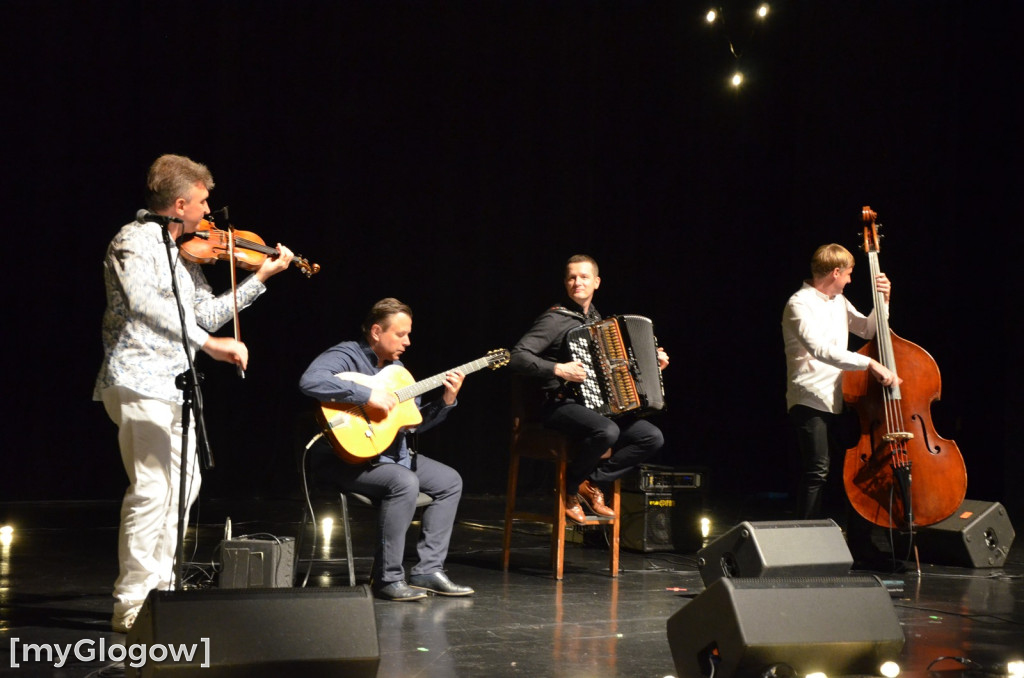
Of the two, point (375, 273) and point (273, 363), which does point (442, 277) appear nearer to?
point (375, 273)

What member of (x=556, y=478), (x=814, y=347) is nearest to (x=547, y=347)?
(x=556, y=478)

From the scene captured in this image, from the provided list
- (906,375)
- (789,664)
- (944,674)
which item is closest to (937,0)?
(906,375)

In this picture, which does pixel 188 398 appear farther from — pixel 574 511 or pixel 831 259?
pixel 831 259

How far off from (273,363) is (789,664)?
4.72m

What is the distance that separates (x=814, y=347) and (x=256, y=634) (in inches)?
119

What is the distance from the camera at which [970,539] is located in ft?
16.8

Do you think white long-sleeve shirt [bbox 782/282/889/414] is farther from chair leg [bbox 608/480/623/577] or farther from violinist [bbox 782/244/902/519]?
chair leg [bbox 608/480/623/577]

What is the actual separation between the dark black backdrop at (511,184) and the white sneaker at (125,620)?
3309 millimetres

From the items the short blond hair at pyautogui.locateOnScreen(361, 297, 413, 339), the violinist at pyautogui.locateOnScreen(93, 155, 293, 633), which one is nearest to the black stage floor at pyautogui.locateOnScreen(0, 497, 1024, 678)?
the violinist at pyautogui.locateOnScreen(93, 155, 293, 633)

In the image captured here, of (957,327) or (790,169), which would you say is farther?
(790,169)

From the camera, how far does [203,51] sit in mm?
6449

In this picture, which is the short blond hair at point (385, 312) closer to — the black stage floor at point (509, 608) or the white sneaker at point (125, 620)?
the black stage floor at point (509, 608)

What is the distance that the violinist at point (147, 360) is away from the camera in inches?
127

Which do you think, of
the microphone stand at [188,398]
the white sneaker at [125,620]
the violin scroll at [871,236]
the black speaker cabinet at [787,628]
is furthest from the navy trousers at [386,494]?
the violin scroll at [871,236]
